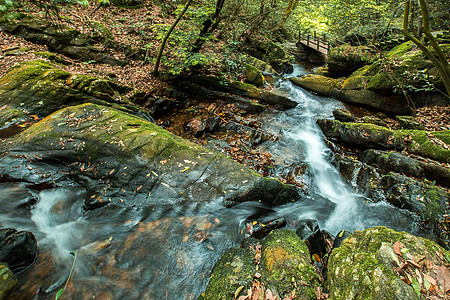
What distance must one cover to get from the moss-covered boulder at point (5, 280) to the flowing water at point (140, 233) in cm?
15

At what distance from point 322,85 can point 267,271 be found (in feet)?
36.3

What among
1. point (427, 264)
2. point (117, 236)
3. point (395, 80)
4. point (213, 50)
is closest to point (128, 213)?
point (117, 236)

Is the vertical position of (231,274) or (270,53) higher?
(270,53)

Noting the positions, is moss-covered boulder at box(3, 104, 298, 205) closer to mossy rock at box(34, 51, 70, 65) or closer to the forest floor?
the forest floor

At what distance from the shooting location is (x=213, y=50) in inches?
421

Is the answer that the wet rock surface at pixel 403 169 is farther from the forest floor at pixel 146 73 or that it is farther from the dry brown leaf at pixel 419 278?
the dry brown leaf at pixel 419 278

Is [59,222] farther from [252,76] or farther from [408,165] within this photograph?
[252,76]

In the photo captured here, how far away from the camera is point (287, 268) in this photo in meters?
2.63

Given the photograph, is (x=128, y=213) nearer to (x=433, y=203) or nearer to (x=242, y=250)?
(x=242, y=250)

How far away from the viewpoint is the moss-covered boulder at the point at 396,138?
5.33m

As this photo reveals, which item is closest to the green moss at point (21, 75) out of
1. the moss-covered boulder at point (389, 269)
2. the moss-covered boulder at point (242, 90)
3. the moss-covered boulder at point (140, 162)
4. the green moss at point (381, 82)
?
the moss-covered boulder at point (140, 162)

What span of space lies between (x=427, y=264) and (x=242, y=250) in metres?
2.22

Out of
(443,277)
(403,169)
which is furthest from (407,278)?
(403,169)

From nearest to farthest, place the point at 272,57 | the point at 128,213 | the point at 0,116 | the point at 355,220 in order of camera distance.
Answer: the point at 128,213 → the point at 355,220 → the point at 0,116 → the point at 272,57
